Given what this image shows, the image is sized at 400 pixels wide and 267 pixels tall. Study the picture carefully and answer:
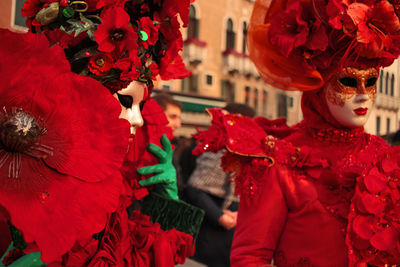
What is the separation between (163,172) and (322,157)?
587 mm

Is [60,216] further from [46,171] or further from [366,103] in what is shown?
[366,103]

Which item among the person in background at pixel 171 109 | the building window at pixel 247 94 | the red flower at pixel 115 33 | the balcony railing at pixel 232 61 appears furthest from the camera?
the building window at pixel 247 94

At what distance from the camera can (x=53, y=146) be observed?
2.35 ft

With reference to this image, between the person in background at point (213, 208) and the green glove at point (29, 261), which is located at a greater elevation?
the green glove at point (29, 261)

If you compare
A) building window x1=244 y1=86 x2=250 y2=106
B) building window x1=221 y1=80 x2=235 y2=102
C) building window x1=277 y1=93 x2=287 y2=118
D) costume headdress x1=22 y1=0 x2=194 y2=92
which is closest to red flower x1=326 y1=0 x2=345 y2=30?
costume headdress x1=22 y1=0 x2=194 y2=92

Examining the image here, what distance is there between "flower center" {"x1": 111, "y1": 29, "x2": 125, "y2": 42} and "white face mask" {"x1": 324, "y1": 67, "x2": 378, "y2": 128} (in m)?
0.88

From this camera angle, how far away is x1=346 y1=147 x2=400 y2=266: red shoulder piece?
4.07 ft

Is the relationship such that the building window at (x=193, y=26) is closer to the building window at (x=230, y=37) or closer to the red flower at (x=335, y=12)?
the building window at (x=230, y=37)

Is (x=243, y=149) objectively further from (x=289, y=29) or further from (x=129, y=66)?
(x=129, y=66)

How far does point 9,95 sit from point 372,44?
1.10 meters

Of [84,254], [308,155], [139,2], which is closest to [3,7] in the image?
[139,2]

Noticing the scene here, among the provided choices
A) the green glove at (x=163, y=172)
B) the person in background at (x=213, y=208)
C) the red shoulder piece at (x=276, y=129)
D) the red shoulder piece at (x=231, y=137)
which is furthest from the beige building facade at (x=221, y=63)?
the green glove at (x=163, y=172)

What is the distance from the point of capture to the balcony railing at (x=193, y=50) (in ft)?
39.6

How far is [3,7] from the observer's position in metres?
0.90
